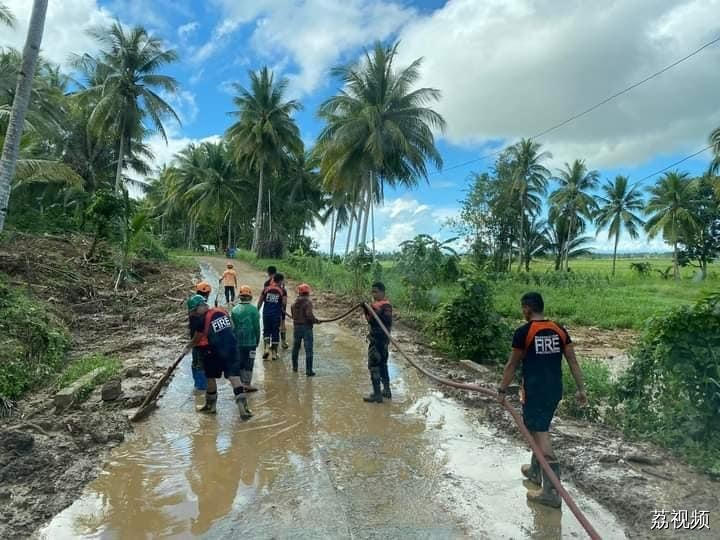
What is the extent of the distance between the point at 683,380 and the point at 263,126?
36.6m

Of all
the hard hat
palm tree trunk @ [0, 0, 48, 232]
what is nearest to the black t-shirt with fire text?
the hard hat

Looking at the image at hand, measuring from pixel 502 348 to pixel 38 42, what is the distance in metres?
11.4

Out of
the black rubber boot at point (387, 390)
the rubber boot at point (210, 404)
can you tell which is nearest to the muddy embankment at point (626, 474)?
the black rubber boot at point (387, 390)

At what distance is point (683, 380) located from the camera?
5.02 meters

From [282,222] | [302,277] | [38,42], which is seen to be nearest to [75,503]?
[38,42]

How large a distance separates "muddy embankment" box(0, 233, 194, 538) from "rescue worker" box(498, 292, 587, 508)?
4.03 metres

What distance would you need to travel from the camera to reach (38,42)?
10.4 m

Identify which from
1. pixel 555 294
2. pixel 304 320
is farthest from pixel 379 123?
pixel 304 320

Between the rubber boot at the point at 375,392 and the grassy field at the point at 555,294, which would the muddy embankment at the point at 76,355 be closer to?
the rubber boot at the point at 375,392

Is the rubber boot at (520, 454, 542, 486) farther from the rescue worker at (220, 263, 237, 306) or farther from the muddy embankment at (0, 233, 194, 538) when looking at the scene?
the rescue worker at (220, 263, 237, 306)

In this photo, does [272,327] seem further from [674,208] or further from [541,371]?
[674,208]

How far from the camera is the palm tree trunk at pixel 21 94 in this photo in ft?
33.5

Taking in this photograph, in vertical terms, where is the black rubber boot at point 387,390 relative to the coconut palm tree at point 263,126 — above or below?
below

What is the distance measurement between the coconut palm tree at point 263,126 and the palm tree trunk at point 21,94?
27589 mm
